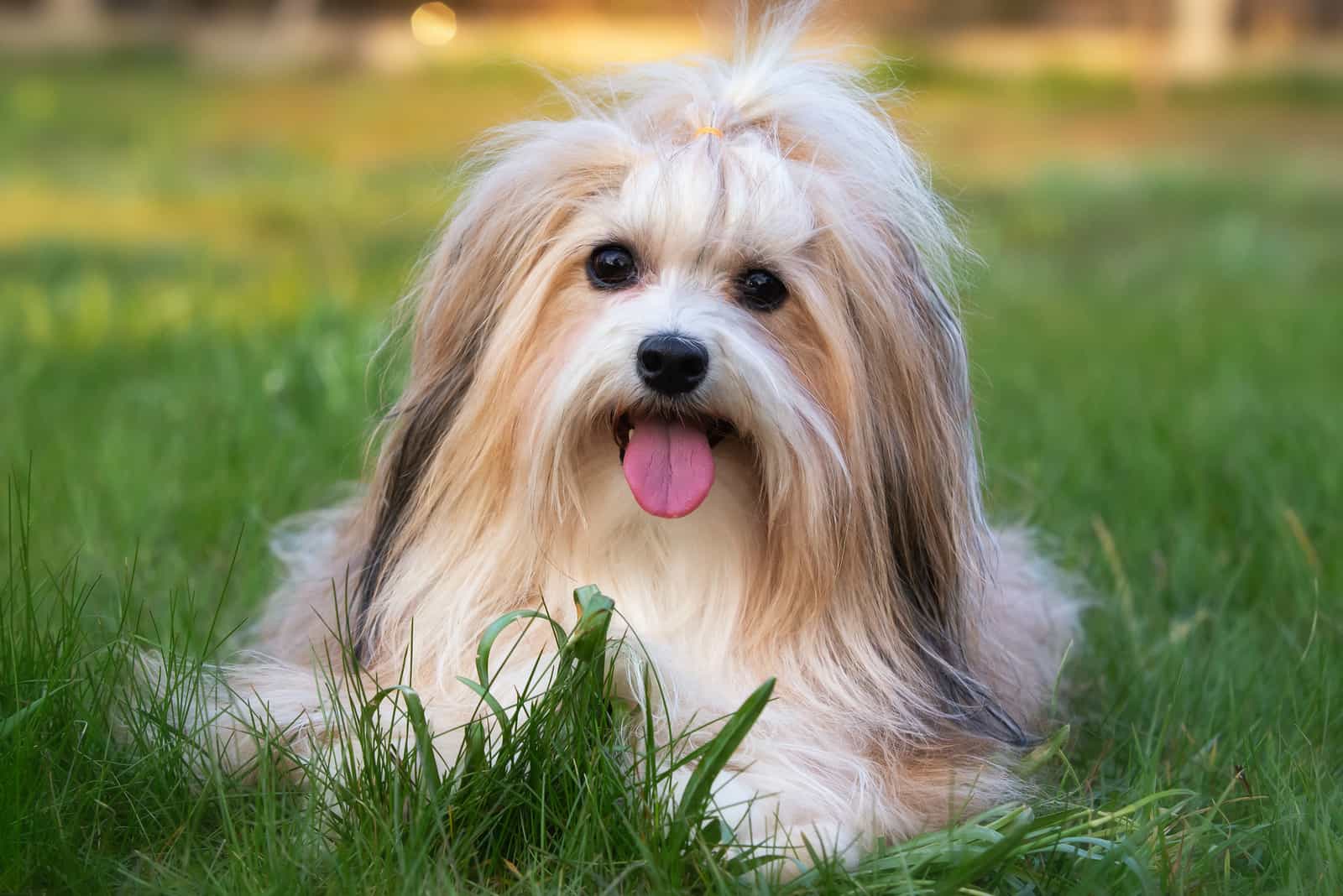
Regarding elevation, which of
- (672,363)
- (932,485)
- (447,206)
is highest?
(672,363)

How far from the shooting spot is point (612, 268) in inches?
98.7

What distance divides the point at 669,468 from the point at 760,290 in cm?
33

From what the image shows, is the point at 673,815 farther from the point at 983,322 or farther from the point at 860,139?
the point at 983,322

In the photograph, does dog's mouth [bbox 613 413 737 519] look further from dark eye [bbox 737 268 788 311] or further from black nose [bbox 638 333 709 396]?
dark eye [bbox 737 268 788 311]

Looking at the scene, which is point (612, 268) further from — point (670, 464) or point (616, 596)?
point (616, 596)

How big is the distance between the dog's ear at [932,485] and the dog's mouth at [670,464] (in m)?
0.31

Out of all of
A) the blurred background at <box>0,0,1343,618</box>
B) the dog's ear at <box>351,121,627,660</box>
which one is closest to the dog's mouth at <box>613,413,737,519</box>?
the dog's ear at <box>351,121,627,660</box>

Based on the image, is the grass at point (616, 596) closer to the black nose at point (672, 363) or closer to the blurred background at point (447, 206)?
the blurred background at point (447, 206)

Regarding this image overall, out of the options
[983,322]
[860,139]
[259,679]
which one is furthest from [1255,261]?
[259,679]

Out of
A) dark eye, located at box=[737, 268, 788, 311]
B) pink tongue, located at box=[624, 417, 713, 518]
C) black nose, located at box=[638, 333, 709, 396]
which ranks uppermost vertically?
dark eye, located at box=[737, 268, 788, 311]

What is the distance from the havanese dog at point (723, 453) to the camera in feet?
7.78

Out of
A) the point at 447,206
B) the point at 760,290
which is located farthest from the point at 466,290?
the point at 447,206

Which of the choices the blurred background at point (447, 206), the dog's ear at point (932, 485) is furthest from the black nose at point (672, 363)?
the blurred background at point (447, 206)

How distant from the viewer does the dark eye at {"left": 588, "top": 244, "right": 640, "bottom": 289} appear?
98.5 inches
